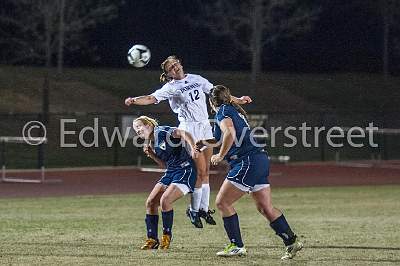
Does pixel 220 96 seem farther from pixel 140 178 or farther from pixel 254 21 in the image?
pixel 254 21

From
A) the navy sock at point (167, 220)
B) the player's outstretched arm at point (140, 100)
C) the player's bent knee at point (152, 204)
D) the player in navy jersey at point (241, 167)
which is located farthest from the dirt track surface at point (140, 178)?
the player in navy jersey at point (241, 167)

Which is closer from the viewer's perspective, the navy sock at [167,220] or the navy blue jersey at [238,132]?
the navy blue jersey at [238,132]

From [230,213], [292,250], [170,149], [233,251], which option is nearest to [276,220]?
[292,250]

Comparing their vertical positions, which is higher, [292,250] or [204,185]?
[204,185]

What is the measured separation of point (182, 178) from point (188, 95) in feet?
6.52

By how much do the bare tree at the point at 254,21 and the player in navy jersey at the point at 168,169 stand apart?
1273 inches

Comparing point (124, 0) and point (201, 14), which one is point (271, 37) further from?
point (124, 0)

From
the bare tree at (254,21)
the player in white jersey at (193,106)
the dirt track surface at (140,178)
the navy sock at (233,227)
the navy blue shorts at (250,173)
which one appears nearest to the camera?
the navy blue shorts at (250,173)

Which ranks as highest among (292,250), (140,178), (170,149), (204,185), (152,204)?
(170,149)

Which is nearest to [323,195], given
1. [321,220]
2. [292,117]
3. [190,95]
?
[321,220]

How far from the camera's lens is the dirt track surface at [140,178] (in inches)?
988

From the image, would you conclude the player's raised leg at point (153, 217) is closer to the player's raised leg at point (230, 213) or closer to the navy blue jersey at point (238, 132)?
the player's raised leg at point (230, 213)

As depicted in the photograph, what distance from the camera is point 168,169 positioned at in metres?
12.9

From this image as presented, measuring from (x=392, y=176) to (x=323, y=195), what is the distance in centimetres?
773
